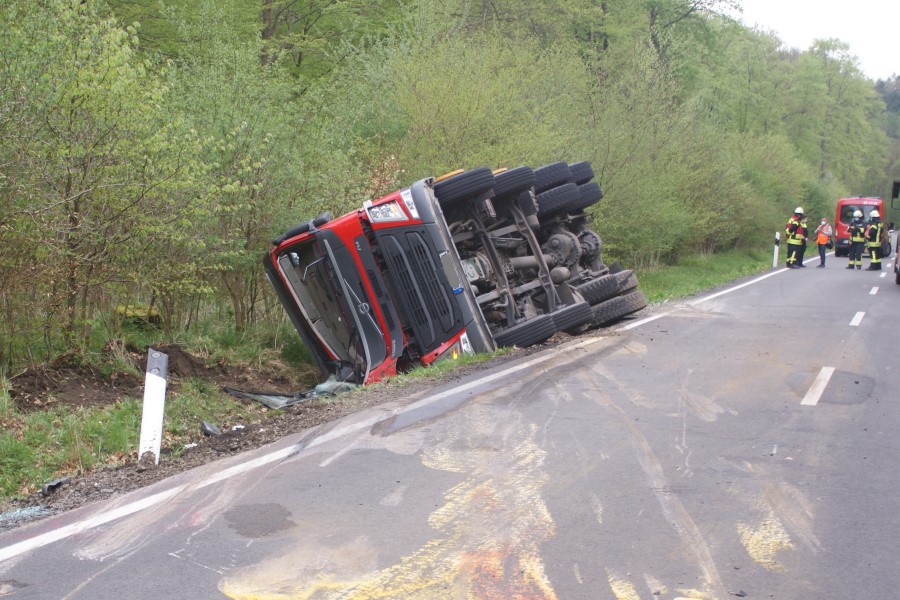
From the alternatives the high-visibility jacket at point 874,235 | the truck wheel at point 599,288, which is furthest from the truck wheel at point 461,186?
the high-visibility jacket at point 874,235

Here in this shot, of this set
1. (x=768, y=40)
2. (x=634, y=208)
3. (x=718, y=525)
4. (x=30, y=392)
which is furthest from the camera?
(x=768, y=40)

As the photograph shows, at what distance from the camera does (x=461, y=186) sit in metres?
10.7

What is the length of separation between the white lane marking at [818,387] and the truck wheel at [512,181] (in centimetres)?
430

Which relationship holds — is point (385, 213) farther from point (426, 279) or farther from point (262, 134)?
point (262, 134)

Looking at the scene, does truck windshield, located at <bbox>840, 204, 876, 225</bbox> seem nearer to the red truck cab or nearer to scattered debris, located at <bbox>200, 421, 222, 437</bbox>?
the red truck cab

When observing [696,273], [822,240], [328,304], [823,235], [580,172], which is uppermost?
[580,172]

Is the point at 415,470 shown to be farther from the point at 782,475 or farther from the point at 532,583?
the point at 782,475

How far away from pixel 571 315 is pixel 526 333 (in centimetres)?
79

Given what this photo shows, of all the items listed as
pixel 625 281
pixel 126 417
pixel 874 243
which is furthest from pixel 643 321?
pixel 874 243

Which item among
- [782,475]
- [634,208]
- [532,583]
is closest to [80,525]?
[532,583]

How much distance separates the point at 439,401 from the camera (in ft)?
25.4

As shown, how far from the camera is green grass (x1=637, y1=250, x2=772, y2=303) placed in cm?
2053

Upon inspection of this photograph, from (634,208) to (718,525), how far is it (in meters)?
18.5

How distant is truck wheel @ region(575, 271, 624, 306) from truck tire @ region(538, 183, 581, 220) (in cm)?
115
